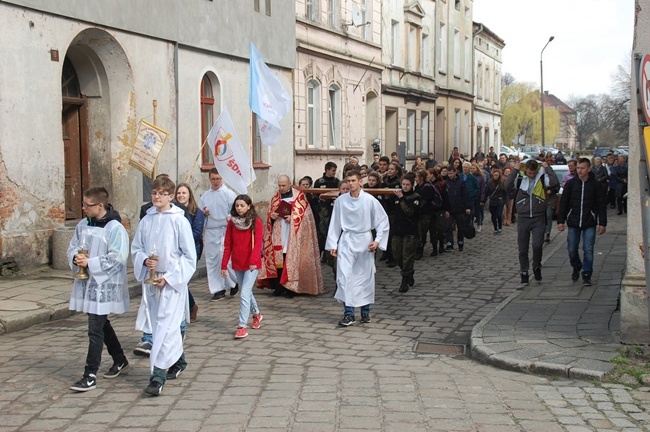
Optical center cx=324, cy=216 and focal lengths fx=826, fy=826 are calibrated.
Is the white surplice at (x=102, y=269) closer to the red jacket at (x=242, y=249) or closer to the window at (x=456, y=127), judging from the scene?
the red jacket at (x=242, y=249)

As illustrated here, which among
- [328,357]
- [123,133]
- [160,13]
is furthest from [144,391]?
[160,13]

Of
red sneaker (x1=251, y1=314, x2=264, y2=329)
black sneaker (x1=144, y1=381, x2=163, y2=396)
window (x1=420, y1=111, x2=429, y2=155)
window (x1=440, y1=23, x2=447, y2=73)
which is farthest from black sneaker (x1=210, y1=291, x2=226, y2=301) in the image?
window (x1=440, y1=23, x2=447, y2=73)

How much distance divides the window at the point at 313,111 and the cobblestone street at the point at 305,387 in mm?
15346

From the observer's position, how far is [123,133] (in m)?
15.6

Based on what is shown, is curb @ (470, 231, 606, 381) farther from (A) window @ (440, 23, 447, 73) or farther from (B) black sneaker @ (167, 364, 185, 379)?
(A) window @ (440, 23, 447, 73)

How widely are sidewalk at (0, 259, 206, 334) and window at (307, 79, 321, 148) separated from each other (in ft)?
42.2

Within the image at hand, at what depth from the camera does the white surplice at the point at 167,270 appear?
6699 mm

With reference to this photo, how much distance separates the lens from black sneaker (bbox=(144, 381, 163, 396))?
646 cm

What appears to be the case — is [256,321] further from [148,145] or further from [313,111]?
[313,111]

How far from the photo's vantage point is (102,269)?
6.74m

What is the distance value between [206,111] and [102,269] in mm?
13046

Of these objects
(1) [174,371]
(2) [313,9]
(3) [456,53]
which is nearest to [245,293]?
(1) [174,371]

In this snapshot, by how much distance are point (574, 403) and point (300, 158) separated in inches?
714

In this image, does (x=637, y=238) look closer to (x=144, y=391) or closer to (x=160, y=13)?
(x=144, y=391)
